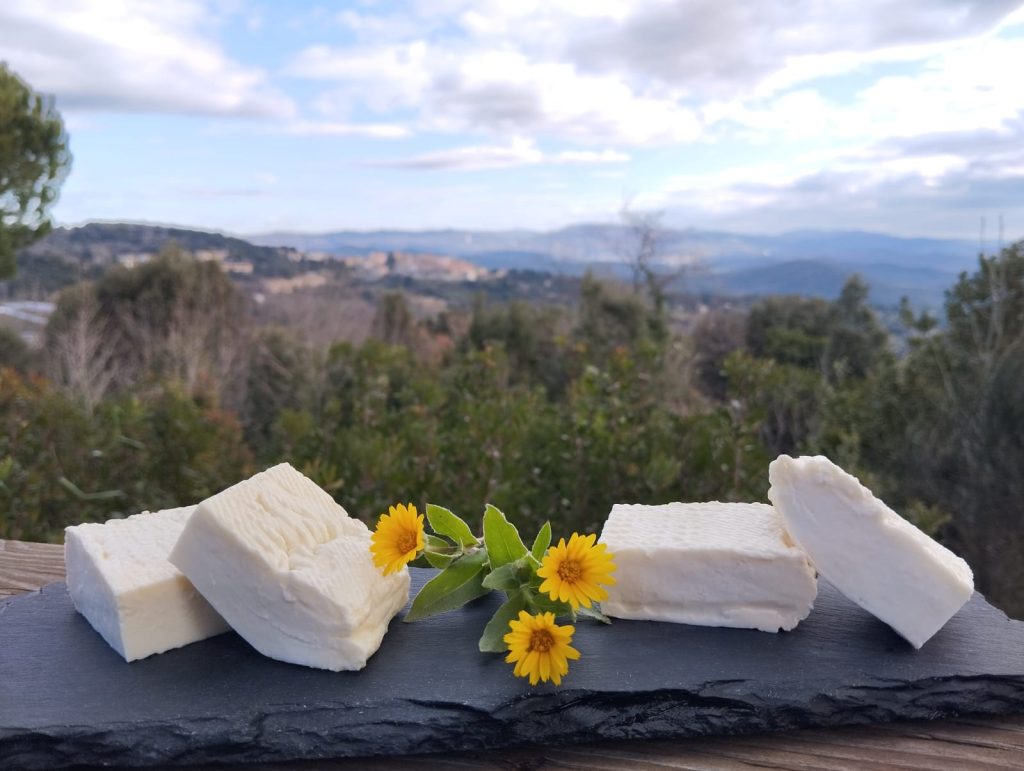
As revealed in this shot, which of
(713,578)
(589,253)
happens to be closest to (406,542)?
(713,578)

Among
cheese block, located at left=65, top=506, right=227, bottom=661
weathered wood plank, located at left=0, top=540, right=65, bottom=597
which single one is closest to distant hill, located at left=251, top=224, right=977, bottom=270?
weathered wood plank, located at left=0, top=540, right=65, bottom=597

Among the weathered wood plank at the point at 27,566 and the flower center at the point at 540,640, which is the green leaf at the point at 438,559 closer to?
the flower center at the point at 540,640

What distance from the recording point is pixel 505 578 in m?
1.92

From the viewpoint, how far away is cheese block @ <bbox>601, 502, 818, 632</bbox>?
198 cm

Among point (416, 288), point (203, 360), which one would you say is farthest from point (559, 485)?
point (416, 288)

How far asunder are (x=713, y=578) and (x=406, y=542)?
732 millimetres

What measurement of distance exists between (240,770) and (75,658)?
0.55 metres

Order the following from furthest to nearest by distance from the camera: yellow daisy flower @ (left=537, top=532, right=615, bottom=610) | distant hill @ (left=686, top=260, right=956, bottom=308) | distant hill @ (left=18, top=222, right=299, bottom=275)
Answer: distant hill @ (left=686, top=260, right=956, bottom=308) < distant hill @ (left=18, top=222, right=299, bottom=275) < yellow daisy flower @ (left=537, top=532, right=615, bottom=610)

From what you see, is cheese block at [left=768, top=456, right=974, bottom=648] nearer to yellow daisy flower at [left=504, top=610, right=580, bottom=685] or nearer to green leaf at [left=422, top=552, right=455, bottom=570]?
yellow daisy flower at [left=504, top=610, right=580, bottom=685]

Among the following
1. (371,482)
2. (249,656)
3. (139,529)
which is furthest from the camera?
(371,482)

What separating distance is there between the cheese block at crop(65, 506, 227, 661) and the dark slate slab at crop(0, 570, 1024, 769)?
0.13 feet

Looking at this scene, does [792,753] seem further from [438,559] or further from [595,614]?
[438,559]

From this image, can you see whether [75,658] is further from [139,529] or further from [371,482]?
[371,482]

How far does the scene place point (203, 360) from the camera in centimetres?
1340
